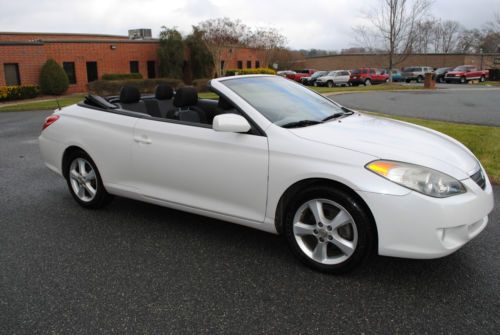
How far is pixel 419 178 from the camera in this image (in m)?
3.14

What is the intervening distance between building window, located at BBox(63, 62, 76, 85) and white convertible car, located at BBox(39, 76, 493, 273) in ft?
105

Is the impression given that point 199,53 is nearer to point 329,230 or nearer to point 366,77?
point 366,77

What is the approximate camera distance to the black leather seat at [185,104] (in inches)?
182

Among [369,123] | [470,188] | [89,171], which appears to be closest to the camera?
[470,188]

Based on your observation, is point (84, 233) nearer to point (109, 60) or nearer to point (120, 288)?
point (120, 288)

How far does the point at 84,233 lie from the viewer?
4500 mm

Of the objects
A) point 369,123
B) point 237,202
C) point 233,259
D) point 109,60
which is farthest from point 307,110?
point 109,60

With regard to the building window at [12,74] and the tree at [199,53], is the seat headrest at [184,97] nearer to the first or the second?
the building window at [12,74]

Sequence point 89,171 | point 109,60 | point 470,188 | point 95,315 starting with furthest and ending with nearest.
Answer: point 109,60, point 89,171, point 470,188, point 95,315

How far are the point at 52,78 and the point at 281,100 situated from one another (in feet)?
98.9

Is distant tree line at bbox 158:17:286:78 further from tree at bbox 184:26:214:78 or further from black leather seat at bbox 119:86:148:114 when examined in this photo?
black leather seat at bbox 119:86:148:114

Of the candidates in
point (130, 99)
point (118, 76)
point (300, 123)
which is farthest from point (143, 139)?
point (118, 76)

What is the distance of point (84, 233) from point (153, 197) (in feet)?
2.58

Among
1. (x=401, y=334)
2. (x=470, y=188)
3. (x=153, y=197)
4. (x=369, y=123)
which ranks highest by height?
(x=369, y=123)
